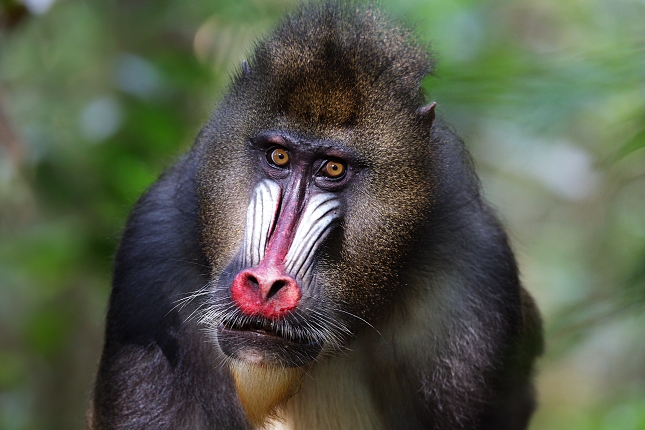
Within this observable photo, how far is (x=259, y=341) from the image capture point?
8.98 ft

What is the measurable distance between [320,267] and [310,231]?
0.47 ft

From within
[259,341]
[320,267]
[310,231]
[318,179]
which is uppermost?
[318,179]

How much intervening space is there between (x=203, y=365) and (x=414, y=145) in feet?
4.12

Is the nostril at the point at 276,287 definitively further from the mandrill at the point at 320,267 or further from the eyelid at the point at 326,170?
the eyelid at the point at 326,170

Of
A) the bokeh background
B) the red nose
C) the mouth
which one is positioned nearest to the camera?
the red nose

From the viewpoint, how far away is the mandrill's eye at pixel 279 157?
3027 mm

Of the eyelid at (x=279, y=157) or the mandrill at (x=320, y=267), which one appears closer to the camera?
the mandrill at (x=320, y=267)

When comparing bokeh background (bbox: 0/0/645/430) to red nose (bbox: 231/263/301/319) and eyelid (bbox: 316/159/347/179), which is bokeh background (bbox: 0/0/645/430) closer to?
eyelid (bbox: 316/159/347/179)

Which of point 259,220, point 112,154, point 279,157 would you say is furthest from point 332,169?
point 112,154

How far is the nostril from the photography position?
2.65 m

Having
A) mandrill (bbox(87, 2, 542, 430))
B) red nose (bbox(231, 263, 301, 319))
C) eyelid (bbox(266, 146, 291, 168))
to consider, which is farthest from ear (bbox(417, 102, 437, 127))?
red nose (bbox(231, 263, 301, 319))

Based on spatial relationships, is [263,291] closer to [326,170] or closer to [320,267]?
[320,267]

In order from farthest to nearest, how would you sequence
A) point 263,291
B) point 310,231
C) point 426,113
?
point 426,113, point 310,231, point 263,291

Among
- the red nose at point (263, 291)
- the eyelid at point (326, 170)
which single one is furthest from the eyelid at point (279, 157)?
the red nose at point (263, 291)
